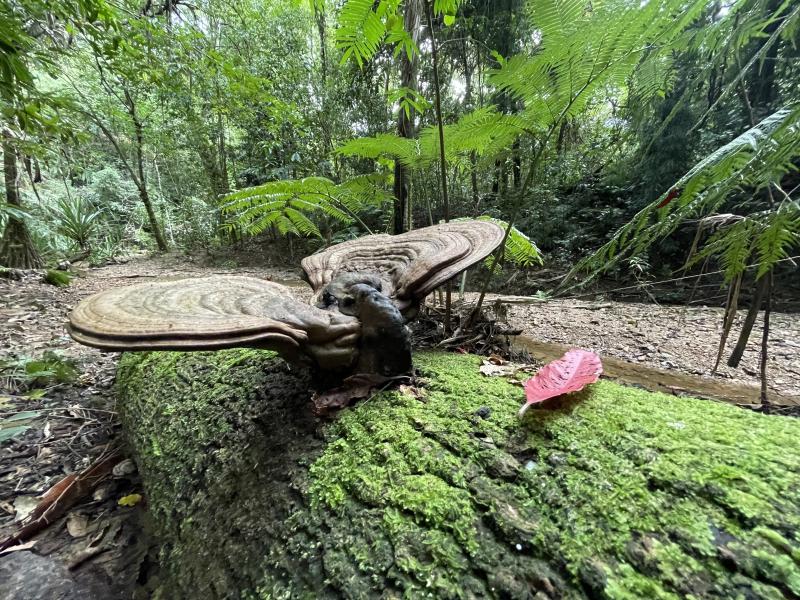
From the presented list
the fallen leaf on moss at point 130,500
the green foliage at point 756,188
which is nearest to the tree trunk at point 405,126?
the green foliage at point 756,188

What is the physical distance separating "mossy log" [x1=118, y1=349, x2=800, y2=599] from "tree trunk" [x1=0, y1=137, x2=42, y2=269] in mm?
6967

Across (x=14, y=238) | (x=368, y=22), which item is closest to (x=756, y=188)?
(x=368, y=22)

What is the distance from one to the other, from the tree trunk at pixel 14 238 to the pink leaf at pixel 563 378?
764 cm

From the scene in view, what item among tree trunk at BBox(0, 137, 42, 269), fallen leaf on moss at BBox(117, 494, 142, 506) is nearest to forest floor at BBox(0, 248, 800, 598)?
fallen leaf on moss at BBox(117, 494, 142, 506)

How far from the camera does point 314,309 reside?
1038mm

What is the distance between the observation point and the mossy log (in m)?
0.53

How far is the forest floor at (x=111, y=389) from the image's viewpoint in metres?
1.23

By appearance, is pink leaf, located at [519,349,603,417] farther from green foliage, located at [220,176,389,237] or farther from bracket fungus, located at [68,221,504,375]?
green foliage, located at [220,176,389,237]

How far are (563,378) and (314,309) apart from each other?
2.49ft

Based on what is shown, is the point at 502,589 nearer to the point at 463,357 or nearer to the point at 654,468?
the point at 654,468

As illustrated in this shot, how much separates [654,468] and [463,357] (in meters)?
0.85

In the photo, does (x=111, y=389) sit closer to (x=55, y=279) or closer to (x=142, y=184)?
(x=55, y=279)

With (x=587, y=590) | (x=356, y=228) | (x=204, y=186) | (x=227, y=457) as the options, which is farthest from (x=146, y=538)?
(x=204, y=186)

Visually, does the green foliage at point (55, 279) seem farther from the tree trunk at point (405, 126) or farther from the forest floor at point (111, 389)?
the tree trunk at point (405, 126)
